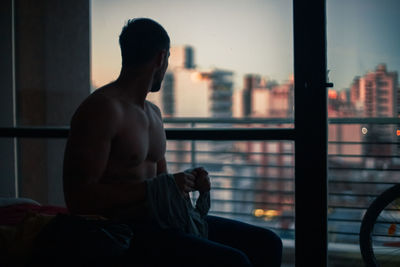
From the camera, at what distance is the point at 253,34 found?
1.94m

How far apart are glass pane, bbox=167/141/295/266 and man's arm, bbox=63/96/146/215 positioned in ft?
4.93

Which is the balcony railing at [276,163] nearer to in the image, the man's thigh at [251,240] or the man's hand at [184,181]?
the man's thigh at [251,240]

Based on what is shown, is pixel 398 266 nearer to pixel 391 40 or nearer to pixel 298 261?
pixel 298 261

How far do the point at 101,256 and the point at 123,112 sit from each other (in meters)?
0.35

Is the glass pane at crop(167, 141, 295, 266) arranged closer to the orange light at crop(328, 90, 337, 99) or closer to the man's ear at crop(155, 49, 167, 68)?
the orange light at crop(328, 90, 337, 99)

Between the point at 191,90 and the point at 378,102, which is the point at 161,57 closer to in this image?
the point at 378,102

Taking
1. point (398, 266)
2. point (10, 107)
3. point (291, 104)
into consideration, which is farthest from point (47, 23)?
point (398, 266)

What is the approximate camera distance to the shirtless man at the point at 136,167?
1.04 metres

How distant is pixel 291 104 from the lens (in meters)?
1.71

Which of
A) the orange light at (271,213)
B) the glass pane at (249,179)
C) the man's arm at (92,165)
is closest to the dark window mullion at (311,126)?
the man's arm at (92,165)

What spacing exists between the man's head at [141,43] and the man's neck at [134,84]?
2 centimetres

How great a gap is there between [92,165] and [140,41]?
1.19 feet

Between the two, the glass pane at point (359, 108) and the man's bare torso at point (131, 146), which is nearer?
the man's bare torso at point (131, 146)

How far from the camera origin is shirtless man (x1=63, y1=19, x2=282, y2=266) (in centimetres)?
104
